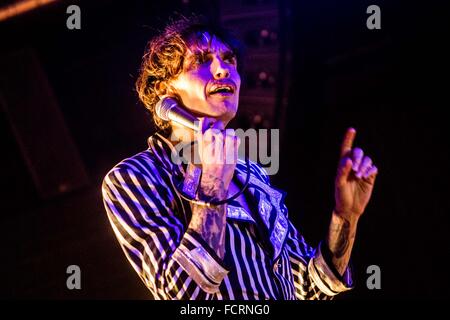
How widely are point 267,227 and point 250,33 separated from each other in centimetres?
149

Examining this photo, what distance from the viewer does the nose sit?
1268mm

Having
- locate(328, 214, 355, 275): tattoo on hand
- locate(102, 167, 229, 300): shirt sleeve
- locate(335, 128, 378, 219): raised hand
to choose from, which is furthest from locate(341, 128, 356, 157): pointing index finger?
locate(102, 167, 229, 300): shirt sleeve

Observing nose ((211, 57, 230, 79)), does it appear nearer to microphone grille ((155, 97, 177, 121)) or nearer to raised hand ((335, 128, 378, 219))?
microphone grille ((155, 97, 177, 121))

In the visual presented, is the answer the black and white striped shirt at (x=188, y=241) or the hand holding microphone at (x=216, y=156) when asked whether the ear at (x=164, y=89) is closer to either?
the black and white striped shirt at (x=188, y=241)

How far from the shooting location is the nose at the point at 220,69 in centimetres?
127

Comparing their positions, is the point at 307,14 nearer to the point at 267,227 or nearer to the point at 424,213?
the point at 424,213

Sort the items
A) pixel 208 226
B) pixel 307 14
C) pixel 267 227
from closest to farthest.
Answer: pixel 208 226 < pixel 267 227 < pixel 307 14

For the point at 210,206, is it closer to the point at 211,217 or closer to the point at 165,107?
the point at 211,217

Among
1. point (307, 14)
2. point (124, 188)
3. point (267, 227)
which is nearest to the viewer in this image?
point (124, 188)

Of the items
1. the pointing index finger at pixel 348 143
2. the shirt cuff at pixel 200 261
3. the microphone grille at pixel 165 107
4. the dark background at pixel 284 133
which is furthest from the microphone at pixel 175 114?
the dark background at pixel 284 133

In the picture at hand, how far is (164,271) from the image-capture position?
0.96m

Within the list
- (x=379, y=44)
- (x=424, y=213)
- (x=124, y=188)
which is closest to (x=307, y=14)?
→ (x=379, y=44)
